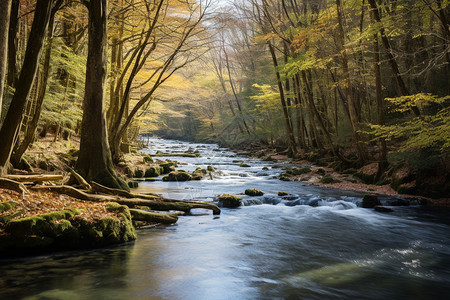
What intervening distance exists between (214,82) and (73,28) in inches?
1092

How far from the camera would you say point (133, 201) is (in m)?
6.89

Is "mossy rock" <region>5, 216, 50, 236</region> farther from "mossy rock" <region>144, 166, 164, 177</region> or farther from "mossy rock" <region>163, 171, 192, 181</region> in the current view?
"mossy rock" <region>144, 166, 164, 177</region>

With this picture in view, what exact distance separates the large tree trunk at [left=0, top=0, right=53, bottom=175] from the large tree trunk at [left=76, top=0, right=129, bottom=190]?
187cm

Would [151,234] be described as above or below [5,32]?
below

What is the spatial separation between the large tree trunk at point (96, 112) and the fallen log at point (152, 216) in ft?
4.57

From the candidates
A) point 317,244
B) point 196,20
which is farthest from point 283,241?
point 196,20

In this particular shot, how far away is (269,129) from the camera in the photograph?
29.8 m

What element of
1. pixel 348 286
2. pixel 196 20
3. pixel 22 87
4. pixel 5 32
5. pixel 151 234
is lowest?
pixel 348 286

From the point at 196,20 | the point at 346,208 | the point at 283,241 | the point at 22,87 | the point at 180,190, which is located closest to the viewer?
the point at 22,87

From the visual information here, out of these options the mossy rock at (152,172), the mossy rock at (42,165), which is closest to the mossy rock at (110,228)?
the mossy rock at (42,165)

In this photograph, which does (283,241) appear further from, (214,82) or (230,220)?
(214,82)

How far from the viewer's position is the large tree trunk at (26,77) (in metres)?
5.96

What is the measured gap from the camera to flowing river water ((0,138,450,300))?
409 centimetres

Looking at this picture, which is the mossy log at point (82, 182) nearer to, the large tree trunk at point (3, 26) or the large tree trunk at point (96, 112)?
the large tree trunk at point (96, 112)
